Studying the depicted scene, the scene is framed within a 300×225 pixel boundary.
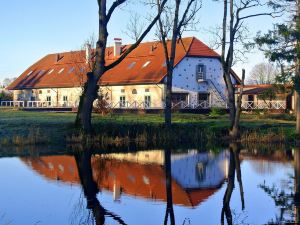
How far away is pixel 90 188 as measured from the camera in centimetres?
1499

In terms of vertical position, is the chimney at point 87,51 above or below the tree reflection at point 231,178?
above

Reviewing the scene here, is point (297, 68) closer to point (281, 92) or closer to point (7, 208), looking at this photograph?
point (281, 92)

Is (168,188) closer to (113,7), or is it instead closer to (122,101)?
(113,7)

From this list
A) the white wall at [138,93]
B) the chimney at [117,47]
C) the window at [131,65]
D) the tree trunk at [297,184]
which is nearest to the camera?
the tree trunk at [297,184]

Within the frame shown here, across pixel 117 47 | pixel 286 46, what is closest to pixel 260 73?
pixel 117 47

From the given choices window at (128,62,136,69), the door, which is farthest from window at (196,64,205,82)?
window at (128,62,136,69)

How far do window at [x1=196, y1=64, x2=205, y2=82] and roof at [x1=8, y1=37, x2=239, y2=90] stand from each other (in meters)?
1.21

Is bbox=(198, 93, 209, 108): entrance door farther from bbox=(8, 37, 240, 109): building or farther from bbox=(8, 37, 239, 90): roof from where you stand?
bbox=(8, 37, 239, 90): roof

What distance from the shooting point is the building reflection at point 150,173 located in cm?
1470

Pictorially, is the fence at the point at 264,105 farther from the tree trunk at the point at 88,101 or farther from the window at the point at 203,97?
the tree trunk at the point at 88,101

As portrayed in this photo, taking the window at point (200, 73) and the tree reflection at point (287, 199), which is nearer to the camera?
the tree reflection at point (287, 199)

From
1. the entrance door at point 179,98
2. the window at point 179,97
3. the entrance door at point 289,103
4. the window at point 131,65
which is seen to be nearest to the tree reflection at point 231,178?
the entrance door at point 179,98

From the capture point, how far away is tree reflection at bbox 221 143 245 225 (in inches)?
476

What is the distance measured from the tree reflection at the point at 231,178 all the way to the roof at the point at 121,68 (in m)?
26.7
